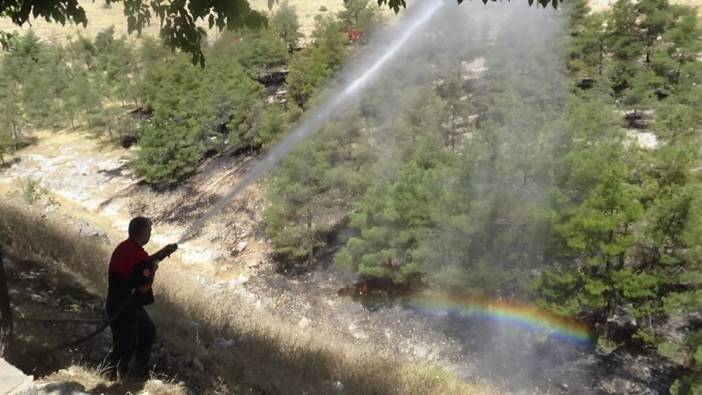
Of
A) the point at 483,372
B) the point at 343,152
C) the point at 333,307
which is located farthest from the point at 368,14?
the point at 483,372

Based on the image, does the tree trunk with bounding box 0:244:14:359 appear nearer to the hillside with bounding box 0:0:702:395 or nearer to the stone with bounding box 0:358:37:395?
the stone with bounding box 0:358:37:395

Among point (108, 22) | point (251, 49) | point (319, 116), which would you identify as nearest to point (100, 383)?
point (319, 116)

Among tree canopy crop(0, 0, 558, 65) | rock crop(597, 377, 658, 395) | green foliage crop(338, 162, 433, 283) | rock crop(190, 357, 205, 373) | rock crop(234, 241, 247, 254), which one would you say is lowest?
rock crop(597, 377, 658, 395)

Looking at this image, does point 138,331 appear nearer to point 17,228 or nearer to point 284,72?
point 17,228

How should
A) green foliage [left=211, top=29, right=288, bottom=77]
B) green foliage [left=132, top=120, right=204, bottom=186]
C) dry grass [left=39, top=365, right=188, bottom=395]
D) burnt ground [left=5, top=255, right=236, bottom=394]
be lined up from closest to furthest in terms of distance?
1. dry grass [left=39, top=365, right=188, bottom=395]
2. burnt ground [left=5, top=255, right=236, bottom=394]
3. green foliage [left=132, top=120, right=204, bottom=186]
4. green foliage [left=211, top=29, right=288, bottom=77]

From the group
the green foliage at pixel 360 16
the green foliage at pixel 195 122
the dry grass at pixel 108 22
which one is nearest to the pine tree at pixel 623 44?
the green foliage at pixel 360 16

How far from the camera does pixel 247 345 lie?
7.00m

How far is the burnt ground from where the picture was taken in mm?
4492

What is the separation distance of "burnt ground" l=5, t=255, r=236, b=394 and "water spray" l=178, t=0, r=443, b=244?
56.1 ft

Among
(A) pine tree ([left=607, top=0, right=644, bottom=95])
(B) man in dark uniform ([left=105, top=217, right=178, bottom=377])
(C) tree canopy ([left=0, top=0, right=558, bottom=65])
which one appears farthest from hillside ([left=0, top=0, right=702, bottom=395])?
(C) tree canopy ([left=0, top=0, right=558, bottom=65])

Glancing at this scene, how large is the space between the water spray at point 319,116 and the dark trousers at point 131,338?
65.3 ft

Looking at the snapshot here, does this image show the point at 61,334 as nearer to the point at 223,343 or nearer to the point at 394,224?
the point at 223,343

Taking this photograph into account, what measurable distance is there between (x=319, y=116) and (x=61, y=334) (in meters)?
20.2

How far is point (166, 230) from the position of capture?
28047mm
